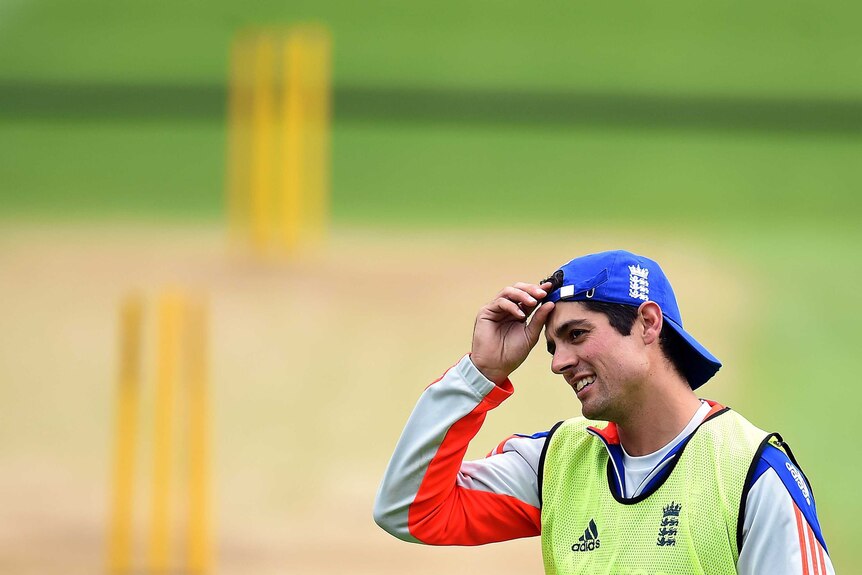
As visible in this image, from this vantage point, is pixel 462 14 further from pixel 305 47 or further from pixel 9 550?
pixel 9 550

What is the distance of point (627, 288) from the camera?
2.26 m

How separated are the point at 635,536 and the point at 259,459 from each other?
205 inches

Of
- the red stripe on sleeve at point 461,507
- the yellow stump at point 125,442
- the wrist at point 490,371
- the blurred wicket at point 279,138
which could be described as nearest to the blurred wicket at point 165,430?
the yellow stump at point 125,442

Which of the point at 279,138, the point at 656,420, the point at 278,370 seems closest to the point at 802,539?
the point at 656,420

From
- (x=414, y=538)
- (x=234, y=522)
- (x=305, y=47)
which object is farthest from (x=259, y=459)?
(x=414, y=538)

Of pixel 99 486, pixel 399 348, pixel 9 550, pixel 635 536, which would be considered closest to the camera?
pixel 635 536

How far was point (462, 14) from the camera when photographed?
349 inches

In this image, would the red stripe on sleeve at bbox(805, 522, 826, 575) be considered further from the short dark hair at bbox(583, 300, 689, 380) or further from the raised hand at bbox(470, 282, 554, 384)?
the raised hand at bbox(470, 282, 554, 384)

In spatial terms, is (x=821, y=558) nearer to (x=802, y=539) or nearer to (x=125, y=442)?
(x=802, y=539)

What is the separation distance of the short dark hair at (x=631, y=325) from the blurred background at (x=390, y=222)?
443cm

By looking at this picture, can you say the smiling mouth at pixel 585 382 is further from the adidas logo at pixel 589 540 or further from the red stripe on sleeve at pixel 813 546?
the red stripe on sleeve at pixel 813 546

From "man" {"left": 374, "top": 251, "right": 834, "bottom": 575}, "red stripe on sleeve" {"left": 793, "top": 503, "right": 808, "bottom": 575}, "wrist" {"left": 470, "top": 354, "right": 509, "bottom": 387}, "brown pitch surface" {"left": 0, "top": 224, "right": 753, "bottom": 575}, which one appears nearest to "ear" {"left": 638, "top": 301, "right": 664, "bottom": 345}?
"man" {"left": 374, "top": 251, "right": 834, "bottom": 575}

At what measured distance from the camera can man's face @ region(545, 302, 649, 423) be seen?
7.26 ft

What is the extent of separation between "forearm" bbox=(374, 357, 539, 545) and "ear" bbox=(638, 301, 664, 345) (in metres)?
0.29
